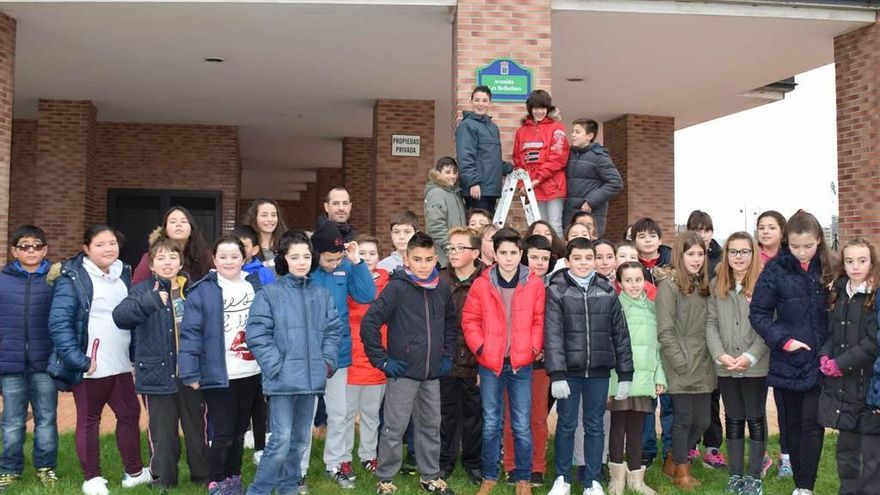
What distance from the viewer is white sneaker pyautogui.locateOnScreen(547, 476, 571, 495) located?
5.03 meters

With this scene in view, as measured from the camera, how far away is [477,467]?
5.61 m

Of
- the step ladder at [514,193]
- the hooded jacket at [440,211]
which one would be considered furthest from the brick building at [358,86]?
the hooded jacket at [440,211]

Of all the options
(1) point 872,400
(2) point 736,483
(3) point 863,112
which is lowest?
(2) point 736,483

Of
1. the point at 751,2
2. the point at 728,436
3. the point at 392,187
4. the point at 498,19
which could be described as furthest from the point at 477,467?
the point at 392,187

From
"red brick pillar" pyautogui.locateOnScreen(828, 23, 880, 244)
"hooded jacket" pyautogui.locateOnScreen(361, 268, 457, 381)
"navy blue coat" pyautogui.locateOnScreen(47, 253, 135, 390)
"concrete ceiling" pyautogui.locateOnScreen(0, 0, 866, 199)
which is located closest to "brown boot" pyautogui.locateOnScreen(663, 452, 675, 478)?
"hooded jacket" pyautogui.locateOnScreen(361, 268, 457, 381)

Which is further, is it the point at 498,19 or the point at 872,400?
the point at 498,19

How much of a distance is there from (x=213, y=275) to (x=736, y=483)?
11.9ft

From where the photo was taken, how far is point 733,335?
524 cm

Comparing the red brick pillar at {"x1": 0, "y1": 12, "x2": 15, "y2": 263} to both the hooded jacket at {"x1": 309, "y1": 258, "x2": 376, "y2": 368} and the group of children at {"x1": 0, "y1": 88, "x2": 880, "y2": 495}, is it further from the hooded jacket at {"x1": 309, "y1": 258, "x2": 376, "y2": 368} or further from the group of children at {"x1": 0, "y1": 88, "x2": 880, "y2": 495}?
the hooded jacket at {"x1": 309, "y1": 258, "x2": 376, "y2": 368}

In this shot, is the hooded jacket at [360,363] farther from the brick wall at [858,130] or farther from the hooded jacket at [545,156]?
the brick wall at [858,130]

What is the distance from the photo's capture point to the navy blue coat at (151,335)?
4859 millimetres

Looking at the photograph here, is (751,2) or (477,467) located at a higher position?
(751,2)

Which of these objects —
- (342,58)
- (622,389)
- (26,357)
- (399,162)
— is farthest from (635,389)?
(399,162)

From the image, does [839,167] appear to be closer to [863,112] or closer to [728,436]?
[863,112]
